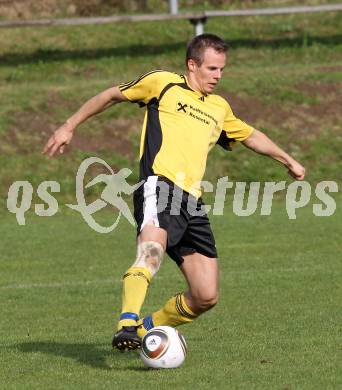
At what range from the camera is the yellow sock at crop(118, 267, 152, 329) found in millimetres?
7445

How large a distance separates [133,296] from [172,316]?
3.48ft

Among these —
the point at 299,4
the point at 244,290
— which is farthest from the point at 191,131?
the point at 299,4

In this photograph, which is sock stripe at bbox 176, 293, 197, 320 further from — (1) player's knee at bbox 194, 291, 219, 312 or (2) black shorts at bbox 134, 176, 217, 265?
(2) black shorts at bbox 134, 176, 217, 265

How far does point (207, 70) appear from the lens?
823 centimetres

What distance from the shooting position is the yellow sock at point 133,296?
745cm

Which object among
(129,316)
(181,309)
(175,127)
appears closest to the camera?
(129,316)

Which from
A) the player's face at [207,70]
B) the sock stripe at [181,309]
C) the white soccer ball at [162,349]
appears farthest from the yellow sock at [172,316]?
the player's face at [207,70]

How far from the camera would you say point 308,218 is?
1848cm

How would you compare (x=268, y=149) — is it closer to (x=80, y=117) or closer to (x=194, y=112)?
(x=194, y=112)

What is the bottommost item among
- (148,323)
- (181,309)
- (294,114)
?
(294,114)

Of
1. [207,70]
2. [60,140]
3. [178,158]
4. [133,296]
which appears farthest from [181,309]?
[207,70]

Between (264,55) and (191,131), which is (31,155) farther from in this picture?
(191,131)

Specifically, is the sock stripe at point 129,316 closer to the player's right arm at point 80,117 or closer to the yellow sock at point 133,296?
the yellow sock at point 133,296

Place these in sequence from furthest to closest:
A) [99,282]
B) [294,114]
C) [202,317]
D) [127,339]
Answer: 1. [294,114]
2. [99,282]
3. [202,317]
4. [127,339]
